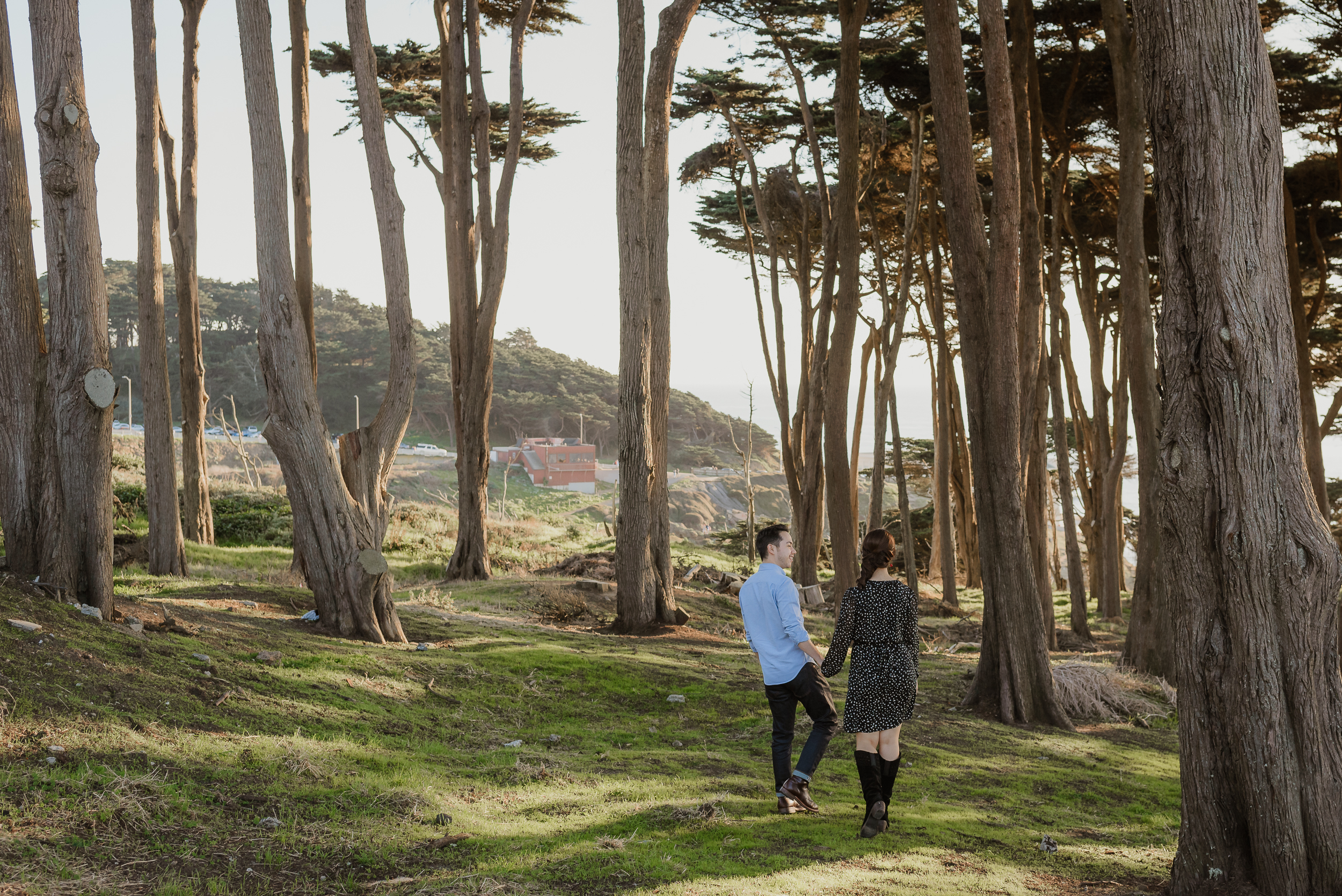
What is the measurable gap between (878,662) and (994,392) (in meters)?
4.08

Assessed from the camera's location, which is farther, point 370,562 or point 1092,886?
point 370,562

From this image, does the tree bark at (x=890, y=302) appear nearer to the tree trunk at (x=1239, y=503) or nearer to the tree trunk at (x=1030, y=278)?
the tree trunk at (x=1030, y=278)

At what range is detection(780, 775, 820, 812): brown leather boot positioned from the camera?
473 centimetres

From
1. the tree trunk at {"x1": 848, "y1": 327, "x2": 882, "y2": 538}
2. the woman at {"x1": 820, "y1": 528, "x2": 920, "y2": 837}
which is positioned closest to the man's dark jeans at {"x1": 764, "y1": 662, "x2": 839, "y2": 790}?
the woman at {"x1": 820, "y1": 528, "x2": 920, "y2": 837}

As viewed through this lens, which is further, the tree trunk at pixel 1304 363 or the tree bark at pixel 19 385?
the tree trunk at pixel 1304 363

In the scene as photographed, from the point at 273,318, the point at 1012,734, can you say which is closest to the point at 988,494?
the point at 1012,734

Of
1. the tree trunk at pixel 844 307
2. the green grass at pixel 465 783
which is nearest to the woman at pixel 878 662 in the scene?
the green grass at pixel 465 783

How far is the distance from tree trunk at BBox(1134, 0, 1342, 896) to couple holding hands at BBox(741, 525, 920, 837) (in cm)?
120

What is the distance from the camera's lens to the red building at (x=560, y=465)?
41.8m

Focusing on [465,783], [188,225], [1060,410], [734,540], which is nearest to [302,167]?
[188,225]

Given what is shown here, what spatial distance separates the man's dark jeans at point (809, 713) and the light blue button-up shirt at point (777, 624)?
0.05 metres

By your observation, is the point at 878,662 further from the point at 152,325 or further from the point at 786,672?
the point at 152,325

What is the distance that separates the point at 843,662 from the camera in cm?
476

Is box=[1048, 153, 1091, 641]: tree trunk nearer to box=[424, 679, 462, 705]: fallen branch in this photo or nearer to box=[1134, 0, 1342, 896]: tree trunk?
box=[424, 679, 462, 705]: fallen branch
